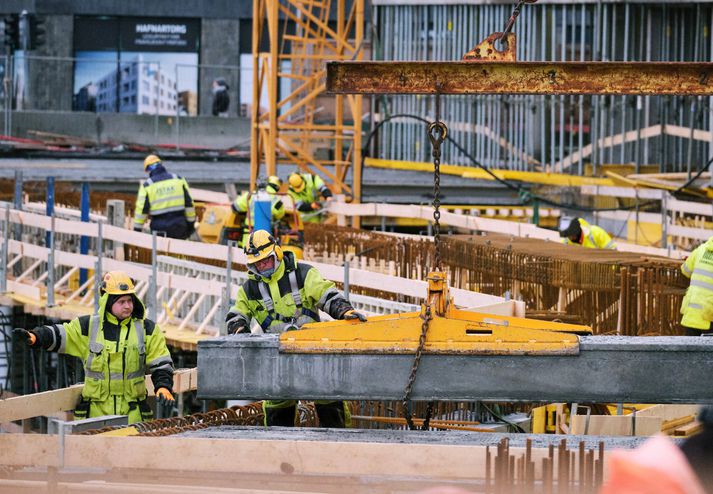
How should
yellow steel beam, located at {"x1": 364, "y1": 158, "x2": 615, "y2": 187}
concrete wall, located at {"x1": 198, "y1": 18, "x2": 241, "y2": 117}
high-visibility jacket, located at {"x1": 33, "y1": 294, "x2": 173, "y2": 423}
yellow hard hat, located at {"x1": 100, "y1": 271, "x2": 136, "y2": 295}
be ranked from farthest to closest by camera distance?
concrete wall, located at {"x1": 198, "y1": 18, "x2": 241, "y2": 117} < yellow steel beam, located at {"x1": 364, "y1": 158, "x2": 615, "y2": 187} < high-visibility jacket, located at {"x1": 33, "y1": 294, "x2": 173, "y2": 423} < yellow hard hat, located at {"x1": 100, "y1": 271, "x2": 136, "y2": 295}

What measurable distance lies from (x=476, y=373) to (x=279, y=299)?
6.76ft

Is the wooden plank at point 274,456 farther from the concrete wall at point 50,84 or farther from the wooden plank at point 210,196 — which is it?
the concrete wall at point 50,84

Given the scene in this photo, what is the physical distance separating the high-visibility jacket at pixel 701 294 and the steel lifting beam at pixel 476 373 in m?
4.03

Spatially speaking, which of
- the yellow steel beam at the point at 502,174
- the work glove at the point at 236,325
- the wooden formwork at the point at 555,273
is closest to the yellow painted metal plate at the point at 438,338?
the work glove at the point at 236,325

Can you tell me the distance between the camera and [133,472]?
8461 millimetres

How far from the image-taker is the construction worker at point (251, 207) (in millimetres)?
19156

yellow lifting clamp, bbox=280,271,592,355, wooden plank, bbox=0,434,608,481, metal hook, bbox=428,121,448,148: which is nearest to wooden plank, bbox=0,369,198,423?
wooden plank, bbox=0,434,608,481

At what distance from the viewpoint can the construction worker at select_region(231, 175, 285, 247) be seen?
19156mm

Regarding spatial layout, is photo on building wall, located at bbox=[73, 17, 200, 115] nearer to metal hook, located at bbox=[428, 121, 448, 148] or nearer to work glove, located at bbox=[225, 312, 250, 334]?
work glove, located at bbox=[225, 312, 250, 334]

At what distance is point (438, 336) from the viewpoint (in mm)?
9492

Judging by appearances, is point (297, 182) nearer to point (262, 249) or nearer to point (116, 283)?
point (262, 249)

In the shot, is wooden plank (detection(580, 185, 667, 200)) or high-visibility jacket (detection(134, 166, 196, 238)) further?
wooden plank (detection(580, 185, 667, 200))

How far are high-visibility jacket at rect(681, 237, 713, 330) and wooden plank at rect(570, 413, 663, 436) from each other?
10.1 feet

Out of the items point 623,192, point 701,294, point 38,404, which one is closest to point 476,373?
point 38,404
